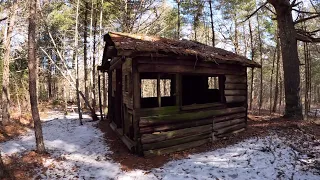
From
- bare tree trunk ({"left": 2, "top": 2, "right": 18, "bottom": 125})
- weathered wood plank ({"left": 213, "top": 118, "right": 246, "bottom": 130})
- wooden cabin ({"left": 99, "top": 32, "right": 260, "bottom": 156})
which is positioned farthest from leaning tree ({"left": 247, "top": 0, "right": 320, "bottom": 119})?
bare tree trunk ({"left": 2, "top": 2, "right": 18, "bottom": 125})

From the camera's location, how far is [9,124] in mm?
12609

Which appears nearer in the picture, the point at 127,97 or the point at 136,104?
the point at 136,104

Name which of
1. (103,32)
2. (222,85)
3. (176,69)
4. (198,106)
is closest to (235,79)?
(222,85)

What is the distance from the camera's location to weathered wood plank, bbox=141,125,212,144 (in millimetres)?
7230

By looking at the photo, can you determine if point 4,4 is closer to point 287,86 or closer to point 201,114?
point 201,114

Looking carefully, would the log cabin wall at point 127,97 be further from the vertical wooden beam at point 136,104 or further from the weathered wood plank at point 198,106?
the weathered wood plank at point 198,106

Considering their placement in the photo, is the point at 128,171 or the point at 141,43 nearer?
the point at 128,171

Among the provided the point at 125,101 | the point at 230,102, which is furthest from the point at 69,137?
the point at 230,102

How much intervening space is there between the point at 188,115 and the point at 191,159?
1628 mm

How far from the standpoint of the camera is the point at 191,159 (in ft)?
23.1

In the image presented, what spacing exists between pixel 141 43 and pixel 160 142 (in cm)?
315

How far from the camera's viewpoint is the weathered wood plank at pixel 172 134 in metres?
7.23

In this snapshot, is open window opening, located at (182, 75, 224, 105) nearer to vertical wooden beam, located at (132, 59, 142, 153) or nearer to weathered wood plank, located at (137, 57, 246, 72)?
weathered wood plank, located at (137, 57, 246, 72)

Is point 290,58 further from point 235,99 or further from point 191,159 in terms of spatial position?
point 191,159
